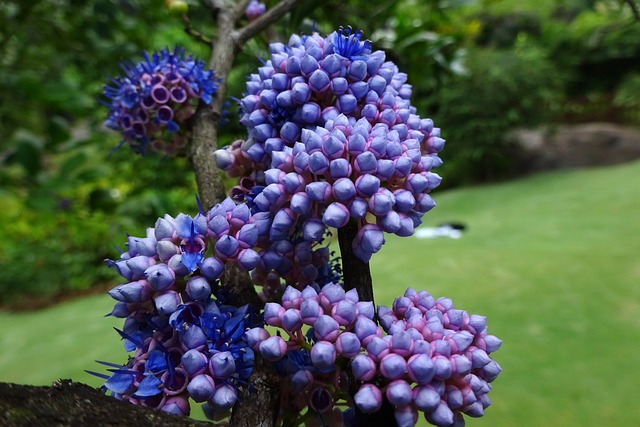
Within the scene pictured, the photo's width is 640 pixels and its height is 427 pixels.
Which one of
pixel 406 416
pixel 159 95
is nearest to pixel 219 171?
pixel 159 95

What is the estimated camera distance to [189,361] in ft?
1.43

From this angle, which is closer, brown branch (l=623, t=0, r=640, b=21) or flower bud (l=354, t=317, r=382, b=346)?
flower bud (l=354, t=317, r=382, b=346)

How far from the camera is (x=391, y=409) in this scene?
0.47m

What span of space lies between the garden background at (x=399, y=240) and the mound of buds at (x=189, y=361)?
1.38 ft

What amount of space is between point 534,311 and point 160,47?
1.89 m

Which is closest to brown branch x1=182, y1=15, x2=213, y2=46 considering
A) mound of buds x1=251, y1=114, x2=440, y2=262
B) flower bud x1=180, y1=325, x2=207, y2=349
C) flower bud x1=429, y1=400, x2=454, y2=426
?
mound of buds x1=251, y1=114, x2=440, y2=262

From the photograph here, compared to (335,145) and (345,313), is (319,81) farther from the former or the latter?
(345,313)

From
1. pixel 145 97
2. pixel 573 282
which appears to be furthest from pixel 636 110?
pixel 145 97

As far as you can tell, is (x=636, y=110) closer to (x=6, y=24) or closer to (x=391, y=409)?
(x=6, y=24)

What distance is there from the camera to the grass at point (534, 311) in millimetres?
1848

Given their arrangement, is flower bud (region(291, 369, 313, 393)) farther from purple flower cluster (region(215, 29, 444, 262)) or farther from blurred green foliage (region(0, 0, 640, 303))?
blurred green foliage (region(0, 0, 640, 303))

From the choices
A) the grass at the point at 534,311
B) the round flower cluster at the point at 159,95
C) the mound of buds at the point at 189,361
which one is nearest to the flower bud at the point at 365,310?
the mound of buds at the point at 189,361

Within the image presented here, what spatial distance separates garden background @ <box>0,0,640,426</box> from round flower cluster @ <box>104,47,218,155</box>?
0.14 metres

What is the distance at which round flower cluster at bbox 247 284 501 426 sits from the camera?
42 centimetres
